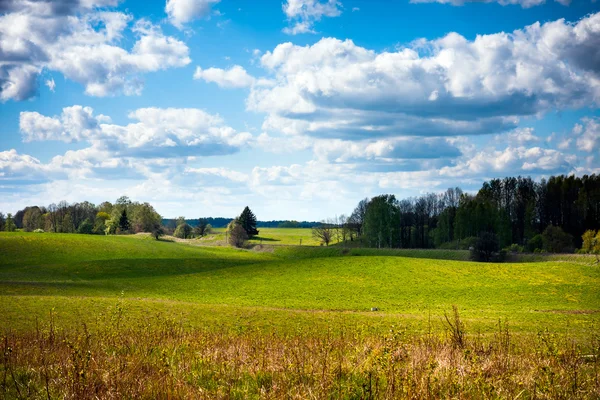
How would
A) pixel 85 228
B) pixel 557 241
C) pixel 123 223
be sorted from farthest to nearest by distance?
pixel 85 228, pixel 123 223, pixel 557 241

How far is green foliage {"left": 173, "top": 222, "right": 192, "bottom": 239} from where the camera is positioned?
501ft

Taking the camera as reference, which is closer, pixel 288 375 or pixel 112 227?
pixel 288 375

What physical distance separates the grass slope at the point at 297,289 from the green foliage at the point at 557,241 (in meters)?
29.0

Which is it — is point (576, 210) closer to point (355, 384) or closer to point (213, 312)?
point (213, 312)

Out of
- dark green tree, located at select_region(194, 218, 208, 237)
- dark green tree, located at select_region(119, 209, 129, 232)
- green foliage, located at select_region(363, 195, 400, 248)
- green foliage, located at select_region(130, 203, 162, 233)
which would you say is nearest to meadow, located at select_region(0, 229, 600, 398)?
green foliage, located at select_region(363, 195, 400, 248)

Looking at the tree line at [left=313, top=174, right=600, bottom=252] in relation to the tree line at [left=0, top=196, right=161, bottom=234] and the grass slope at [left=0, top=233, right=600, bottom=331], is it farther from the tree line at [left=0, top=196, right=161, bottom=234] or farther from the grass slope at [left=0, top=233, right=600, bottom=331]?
the tree line at [left=0, top=196, right=161, bottom=234]

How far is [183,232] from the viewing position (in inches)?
6053

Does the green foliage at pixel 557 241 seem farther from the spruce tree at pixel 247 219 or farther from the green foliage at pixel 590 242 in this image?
the spruce tree at pixel 247 219

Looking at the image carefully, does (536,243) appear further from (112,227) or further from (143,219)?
(112,227)

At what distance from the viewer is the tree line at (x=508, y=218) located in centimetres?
9744

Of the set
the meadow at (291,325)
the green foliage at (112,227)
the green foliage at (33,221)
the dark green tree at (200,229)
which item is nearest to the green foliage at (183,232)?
the dark green tree at (200,229)

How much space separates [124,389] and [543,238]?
9487 cm

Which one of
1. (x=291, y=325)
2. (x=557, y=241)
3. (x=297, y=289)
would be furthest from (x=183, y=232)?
(x=291, y=325)

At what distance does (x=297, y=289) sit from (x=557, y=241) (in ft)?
206
